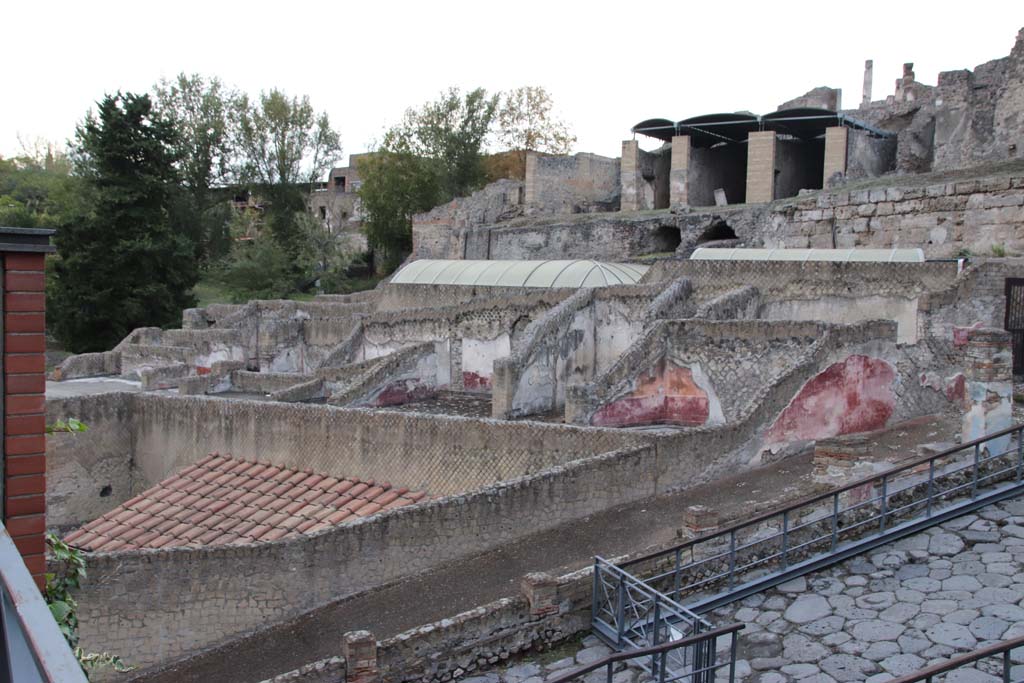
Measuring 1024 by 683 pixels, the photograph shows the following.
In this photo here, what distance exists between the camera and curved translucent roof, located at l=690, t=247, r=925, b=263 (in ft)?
62.0

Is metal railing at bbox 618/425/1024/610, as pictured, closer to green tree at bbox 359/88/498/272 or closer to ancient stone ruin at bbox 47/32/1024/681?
ancient stone ruin at bbox 47/32/1024/681

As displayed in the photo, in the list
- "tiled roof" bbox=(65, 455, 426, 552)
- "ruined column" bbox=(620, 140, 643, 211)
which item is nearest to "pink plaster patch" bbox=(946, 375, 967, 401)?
"tiled roof" bbox=(65, 455, 426, 552)

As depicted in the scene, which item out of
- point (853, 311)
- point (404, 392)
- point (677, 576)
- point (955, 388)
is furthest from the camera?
point (404, 392)

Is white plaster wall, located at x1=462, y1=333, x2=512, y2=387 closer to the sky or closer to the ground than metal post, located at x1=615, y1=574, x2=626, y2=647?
closer to the sky

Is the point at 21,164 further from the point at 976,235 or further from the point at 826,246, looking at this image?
the point at 976,235

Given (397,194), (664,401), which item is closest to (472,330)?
(664,401)

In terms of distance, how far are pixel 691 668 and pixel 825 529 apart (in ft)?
8.20

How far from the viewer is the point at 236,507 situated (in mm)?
13492

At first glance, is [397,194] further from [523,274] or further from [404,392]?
[404,392]

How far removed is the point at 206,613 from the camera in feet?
30.1

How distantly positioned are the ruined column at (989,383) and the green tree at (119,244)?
26.9m

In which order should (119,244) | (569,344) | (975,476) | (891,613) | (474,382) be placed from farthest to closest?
(119,244), (474,382), (569,344), (975,476), (891,613)

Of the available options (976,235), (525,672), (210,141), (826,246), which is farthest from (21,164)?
(525,672)

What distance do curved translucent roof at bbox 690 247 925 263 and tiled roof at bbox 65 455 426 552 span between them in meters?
9.05
